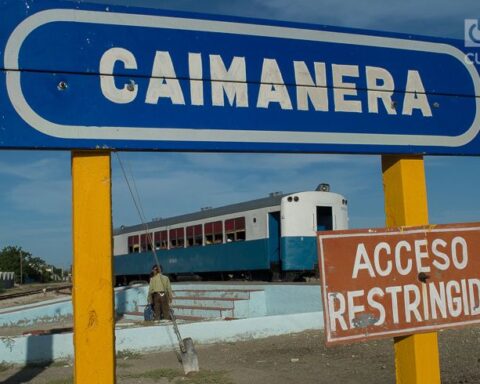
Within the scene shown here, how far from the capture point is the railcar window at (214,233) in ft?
73.0

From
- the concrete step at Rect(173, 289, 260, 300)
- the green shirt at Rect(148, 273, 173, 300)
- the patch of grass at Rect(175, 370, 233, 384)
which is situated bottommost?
the patch of grass at Rect(175, 370, 233, 384)

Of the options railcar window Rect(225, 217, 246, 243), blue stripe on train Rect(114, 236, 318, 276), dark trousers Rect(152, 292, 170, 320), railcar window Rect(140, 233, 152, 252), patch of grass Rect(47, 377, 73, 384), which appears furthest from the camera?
railcar window Rect(140, 233, 152, 252)

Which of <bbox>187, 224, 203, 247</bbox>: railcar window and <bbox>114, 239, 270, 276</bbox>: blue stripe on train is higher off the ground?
<bbox>187, 224, 203, 247</bbox>: railcar window

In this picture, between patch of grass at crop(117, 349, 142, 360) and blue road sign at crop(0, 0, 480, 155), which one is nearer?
blue road sign at crop(0, 0, 480, 155)

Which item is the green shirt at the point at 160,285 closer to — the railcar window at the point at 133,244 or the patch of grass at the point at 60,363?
the patch of grass at the point at 60,363

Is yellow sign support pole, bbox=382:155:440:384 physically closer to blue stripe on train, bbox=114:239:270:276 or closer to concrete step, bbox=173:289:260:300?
concrete step, bbox=173:289:260:300

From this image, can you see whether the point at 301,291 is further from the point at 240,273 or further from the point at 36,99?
the point at 36,99

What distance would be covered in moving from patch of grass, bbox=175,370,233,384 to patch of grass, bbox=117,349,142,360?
2017mm

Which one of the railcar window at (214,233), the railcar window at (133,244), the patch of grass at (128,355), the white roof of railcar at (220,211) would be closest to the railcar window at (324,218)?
the white roof of railcar at (220,211)

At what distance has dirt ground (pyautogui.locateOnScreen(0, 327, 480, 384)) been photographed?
7391 mm

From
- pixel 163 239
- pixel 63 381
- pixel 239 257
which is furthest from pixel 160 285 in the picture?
pixel 163 239

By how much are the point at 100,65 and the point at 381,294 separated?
1752 millimetres

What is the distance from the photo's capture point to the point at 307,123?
3.25m

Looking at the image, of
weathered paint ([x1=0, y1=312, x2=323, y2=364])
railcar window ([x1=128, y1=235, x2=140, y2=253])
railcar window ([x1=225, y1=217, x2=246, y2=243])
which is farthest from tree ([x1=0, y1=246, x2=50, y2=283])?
weathered paint ([x1=0, y1=312, x2=323, y2=364])
